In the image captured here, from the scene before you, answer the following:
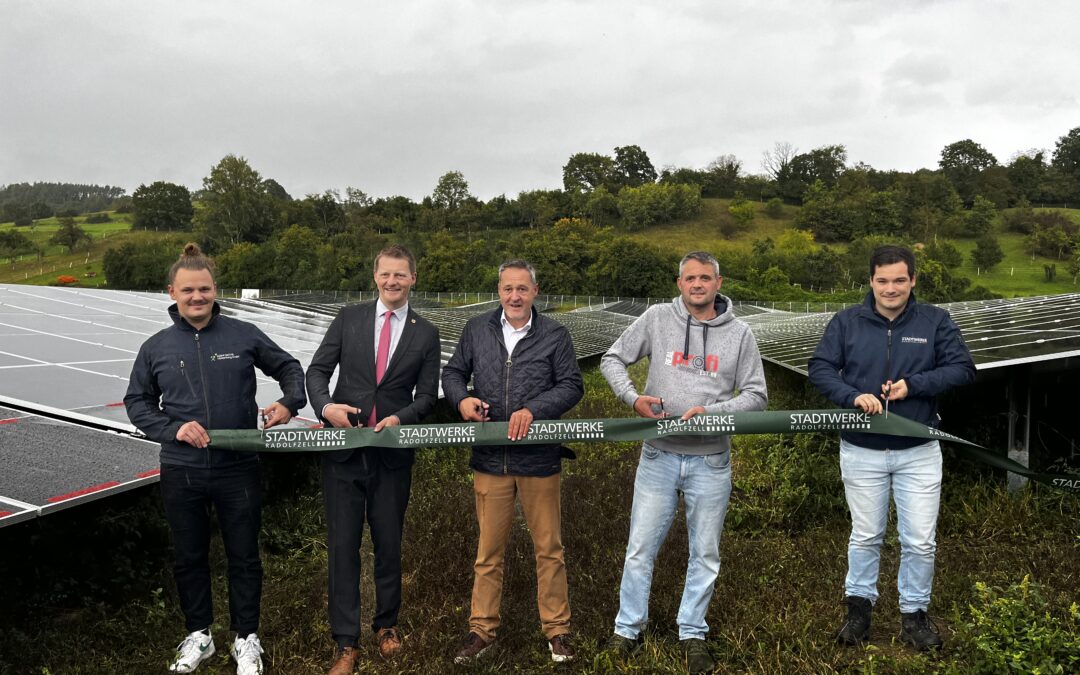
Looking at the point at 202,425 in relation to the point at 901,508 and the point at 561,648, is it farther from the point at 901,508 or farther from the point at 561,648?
the point at 901,508

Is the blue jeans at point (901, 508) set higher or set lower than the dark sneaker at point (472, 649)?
higher

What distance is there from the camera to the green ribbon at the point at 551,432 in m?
3.95

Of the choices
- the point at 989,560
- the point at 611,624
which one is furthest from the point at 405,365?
the point at 989,560

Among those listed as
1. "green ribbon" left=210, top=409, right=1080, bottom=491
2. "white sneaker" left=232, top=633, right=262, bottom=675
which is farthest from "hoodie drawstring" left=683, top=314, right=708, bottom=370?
"white sneaker" left=232, top=633, right=262, bottom=675

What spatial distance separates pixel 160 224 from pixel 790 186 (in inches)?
3173

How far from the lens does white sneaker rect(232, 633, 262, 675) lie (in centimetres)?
408

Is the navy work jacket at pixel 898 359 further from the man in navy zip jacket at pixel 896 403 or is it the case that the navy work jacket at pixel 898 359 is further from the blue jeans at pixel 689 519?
the blue jeans at pixel 689 519

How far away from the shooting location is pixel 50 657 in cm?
434

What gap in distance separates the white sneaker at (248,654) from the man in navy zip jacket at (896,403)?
323 cm

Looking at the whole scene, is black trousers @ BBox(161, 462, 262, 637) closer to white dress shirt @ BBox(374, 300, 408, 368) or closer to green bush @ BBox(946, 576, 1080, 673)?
white dress shirt @ BBox(374, 300, 408, 368)

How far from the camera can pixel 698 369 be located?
13.3 ft

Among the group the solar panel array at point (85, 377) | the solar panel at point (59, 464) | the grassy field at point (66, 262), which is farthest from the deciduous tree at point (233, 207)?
the solar panel at point (59, 464)

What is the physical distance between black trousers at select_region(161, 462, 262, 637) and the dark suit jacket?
52cm

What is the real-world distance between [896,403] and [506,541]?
223 cm
